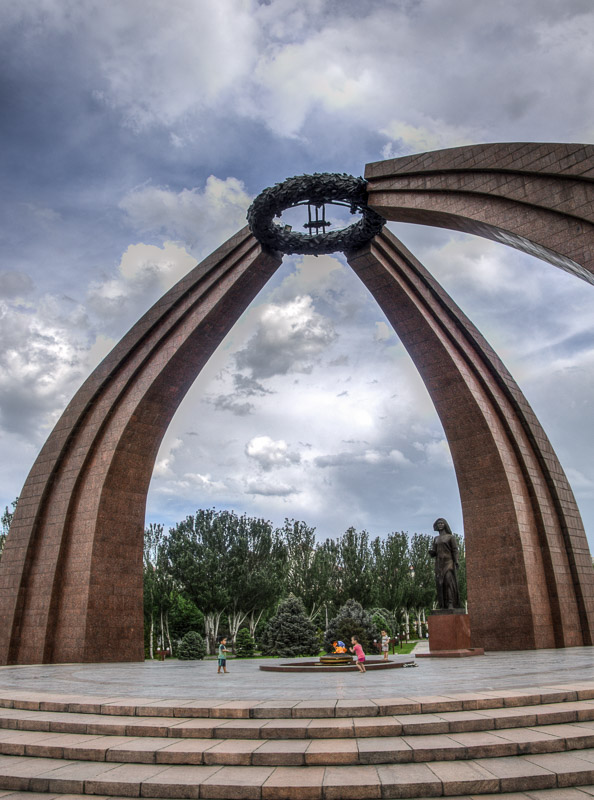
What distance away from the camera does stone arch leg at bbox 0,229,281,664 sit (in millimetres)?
15594

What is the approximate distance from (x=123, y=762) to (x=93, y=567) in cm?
1117

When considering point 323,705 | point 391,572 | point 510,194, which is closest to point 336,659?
point 323,705

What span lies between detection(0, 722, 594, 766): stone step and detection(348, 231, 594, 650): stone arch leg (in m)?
11.4

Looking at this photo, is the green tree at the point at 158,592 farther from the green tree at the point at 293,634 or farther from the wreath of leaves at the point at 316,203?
the wreath of leaves at the point at 316,203

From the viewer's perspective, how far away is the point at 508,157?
34.6 feet

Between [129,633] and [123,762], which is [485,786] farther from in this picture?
[129,633]

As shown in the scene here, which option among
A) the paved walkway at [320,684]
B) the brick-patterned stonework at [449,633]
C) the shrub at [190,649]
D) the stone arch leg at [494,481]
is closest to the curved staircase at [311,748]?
the paved walkway at [320,684]

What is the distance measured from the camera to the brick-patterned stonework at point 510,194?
31.6ft

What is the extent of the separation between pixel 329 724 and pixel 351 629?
37.6 ft

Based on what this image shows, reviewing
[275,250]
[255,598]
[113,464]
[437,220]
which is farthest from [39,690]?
[255,598]

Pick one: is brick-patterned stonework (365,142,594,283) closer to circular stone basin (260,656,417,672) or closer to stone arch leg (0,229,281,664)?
stone arch leg (0,229,281,664)

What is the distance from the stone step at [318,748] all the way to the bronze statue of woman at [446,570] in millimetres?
9227

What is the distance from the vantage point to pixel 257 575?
32.2m

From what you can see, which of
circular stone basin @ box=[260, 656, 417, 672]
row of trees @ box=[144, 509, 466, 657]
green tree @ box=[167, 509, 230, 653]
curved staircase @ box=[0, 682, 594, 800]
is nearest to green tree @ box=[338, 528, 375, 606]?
row of trees @ box=[144, 509, 466, 657]
